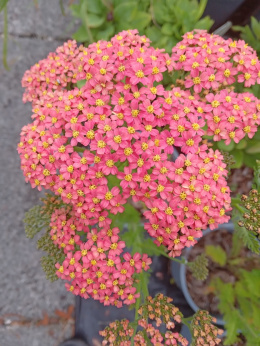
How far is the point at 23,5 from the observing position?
1.85 meters

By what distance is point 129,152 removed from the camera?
795 mm

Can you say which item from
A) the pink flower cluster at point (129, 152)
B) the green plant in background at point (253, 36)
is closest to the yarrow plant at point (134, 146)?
the pink flower cluster at point (129, 152)

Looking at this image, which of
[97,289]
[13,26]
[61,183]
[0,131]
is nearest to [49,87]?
[61,183]

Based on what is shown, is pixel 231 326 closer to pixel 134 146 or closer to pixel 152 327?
pixel 152 327

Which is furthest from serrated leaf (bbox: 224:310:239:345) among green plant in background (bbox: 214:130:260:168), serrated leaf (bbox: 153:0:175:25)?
serrated leaf (bbox: 153:0:175:25)

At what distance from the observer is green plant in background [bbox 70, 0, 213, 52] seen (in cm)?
132

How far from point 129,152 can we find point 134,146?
0.07ft

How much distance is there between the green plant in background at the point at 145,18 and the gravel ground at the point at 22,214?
402 mm

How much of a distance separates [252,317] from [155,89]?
822mm

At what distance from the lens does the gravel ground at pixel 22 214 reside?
159cm

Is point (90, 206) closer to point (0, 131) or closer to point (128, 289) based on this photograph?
point (128, 289)

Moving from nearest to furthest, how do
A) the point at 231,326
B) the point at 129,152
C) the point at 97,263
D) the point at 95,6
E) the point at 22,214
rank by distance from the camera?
the point at 129,152
the point at 97,263
the point at 231,326
the point at 95,6
the point at 22,214

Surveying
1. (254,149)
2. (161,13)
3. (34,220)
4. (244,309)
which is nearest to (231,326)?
(244,309)

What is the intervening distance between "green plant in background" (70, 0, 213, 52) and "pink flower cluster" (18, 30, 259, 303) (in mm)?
464
